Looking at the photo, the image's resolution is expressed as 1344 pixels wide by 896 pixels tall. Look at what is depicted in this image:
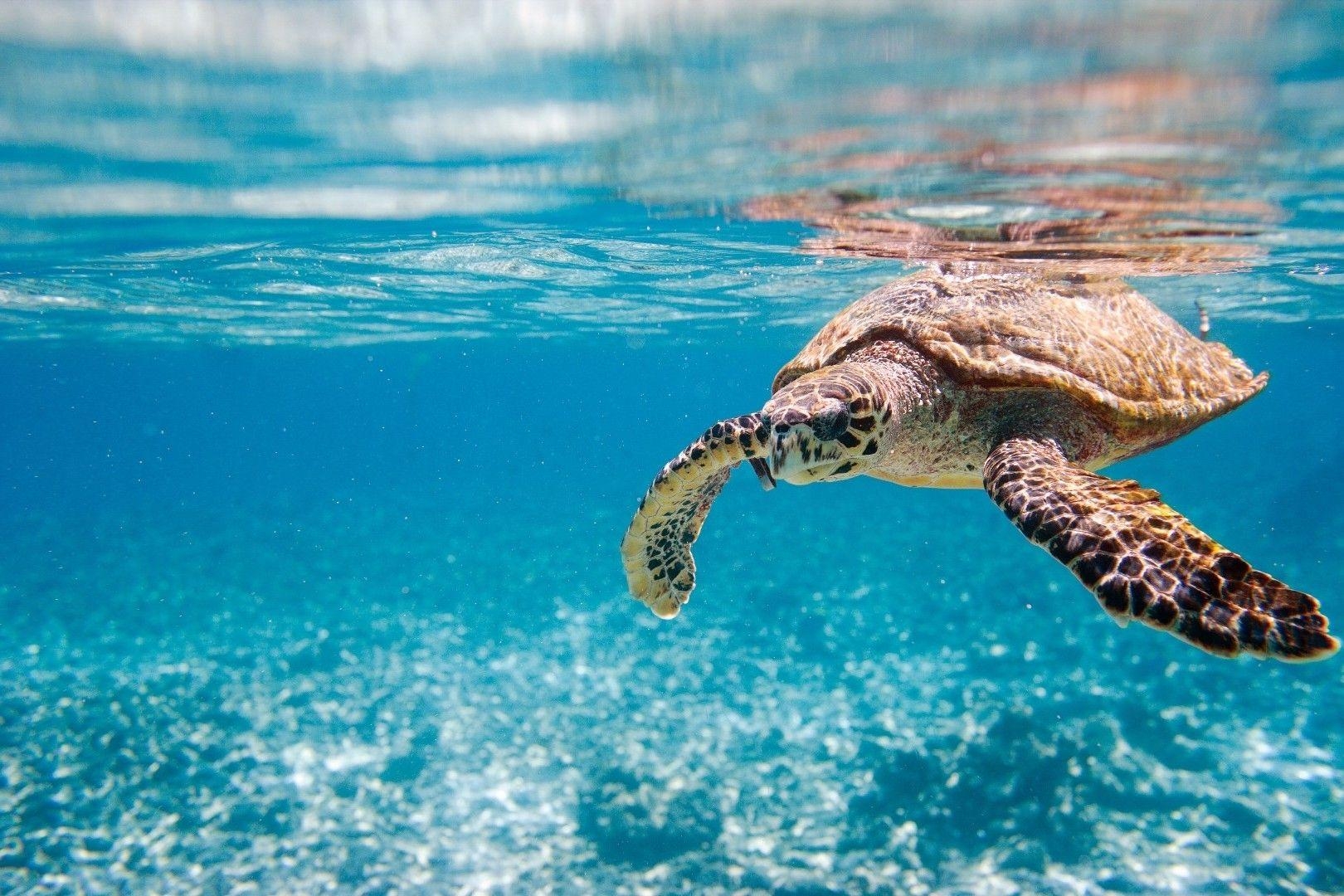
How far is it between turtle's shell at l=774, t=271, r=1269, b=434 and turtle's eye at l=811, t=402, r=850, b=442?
4.96 ft

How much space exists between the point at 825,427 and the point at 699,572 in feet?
39.9

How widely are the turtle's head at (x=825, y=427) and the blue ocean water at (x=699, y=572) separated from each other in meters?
2.57

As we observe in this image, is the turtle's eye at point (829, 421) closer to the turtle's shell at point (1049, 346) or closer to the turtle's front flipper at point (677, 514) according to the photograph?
the turtle's front flipper at point (677, 514)

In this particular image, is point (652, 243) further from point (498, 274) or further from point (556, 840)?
point (556, 840)

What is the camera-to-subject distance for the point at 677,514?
6.00 meters

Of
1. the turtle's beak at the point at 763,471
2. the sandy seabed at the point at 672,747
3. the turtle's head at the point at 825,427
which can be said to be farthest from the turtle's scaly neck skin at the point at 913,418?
the sandy seabed at the point at 672,747

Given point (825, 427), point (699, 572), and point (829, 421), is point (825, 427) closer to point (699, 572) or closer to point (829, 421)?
point (829, 421)

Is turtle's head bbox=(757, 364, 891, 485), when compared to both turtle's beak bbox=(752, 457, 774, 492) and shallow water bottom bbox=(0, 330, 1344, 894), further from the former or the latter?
shallow water bottom bbox=(0, 330, 1344, 894)

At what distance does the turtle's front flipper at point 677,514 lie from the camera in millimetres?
4980

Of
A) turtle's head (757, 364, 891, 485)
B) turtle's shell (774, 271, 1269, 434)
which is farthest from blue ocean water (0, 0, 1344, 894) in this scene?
turtle's head (757, 364, 891, 485)

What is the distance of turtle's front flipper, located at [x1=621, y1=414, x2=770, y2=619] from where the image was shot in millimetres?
4980

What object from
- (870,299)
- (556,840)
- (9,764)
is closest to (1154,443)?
(870,299)

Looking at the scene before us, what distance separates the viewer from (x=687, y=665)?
464 inches

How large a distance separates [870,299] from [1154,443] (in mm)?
2896
